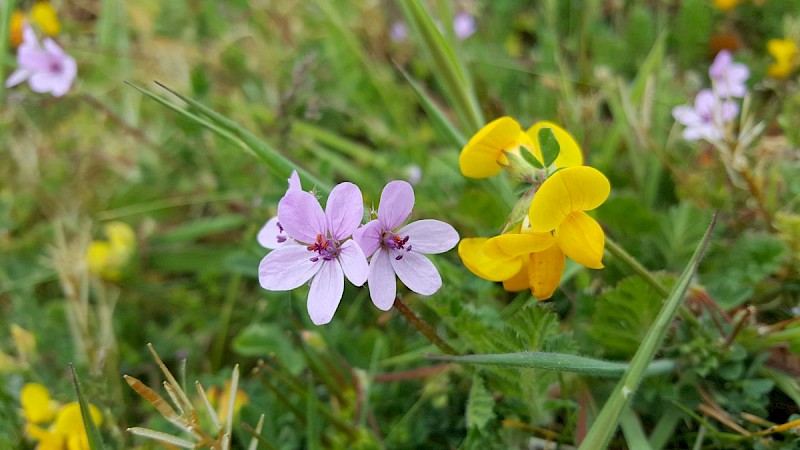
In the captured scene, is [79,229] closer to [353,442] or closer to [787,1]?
[353,442]

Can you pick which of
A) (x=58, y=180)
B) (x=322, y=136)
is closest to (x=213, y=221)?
(x=322, y=136)

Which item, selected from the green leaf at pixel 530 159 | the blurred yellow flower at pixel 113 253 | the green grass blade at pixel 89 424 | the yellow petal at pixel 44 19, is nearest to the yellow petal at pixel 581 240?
the green leaf at pixel 530 159

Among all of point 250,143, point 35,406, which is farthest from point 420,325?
point 35,406

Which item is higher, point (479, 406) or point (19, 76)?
point (19, 76)

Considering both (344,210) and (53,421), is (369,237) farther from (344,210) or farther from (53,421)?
(53,421)

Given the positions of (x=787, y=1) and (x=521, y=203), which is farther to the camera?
(x=787, y=1)

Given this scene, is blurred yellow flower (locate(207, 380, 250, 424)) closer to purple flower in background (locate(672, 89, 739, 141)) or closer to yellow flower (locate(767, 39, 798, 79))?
purple flower in background (locate(672, 89, 739, 141))
